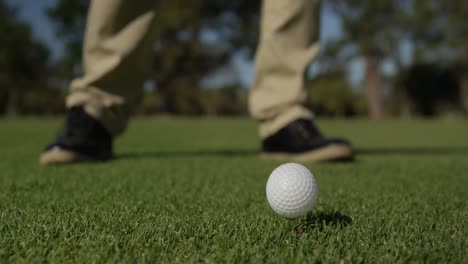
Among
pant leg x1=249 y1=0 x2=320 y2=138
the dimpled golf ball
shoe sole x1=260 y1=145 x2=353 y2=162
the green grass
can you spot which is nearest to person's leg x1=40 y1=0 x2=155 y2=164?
the green grass

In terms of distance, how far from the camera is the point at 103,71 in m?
2.43

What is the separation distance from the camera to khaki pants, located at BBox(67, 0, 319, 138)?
7.97 feet

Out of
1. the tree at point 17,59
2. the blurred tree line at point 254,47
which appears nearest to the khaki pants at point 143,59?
the blurred tree line at point 254,47

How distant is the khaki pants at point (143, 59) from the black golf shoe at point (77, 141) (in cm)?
5

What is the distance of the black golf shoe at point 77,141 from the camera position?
2311 millimetres

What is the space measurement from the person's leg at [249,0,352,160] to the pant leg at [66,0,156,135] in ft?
2.38

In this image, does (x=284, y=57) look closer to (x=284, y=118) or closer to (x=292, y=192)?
(x=284, y=118)

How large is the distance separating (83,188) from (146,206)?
0.43 metres

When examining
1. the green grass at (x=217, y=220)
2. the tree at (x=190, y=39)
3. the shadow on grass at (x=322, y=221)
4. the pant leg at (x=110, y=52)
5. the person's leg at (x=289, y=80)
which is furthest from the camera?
the tree at (x=190, y=39)

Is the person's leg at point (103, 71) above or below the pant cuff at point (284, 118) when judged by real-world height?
above

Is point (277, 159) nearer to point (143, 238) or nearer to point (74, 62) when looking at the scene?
point (143, 238)

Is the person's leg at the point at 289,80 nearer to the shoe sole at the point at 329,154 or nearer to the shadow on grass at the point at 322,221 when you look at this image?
the shoe sole at the point at 329,154

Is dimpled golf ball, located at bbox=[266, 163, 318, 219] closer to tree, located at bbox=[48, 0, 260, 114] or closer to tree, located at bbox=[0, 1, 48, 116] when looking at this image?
tree, located at bbox=[48, 0, 260, 114]

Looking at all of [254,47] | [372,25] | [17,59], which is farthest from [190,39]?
[17,59]
